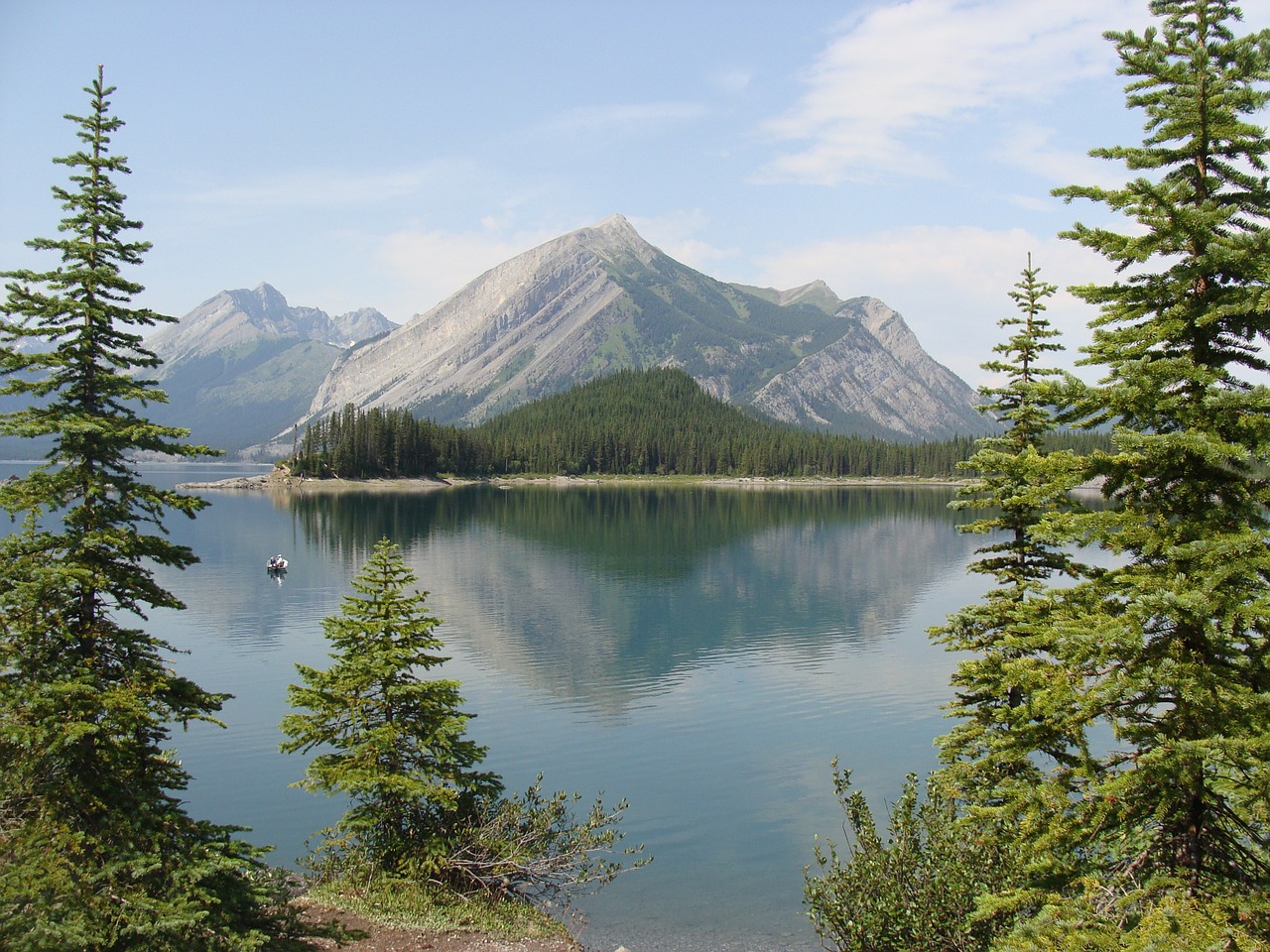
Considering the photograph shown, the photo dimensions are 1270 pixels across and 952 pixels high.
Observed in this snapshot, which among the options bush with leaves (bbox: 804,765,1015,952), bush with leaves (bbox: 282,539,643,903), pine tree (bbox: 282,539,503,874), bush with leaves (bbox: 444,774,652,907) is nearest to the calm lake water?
A: bush with leaves (bbox: 444,774,652,907)

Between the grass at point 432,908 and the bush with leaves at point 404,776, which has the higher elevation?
the bush with leaves at point 404,776

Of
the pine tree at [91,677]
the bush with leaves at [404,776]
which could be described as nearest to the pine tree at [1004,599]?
the bush with leaves at [404,776]

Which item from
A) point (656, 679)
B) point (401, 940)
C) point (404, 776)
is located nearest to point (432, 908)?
point (401, 940)

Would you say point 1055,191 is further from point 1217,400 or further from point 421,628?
point 421,628

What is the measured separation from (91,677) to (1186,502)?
66.8 ft

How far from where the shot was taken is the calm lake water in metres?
30.4

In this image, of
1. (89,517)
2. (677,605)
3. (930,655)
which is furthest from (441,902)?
(677,605)

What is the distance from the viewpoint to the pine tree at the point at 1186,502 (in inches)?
495

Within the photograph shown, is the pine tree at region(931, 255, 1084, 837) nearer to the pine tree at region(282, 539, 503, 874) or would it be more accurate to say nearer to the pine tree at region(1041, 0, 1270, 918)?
the pine tree at region(1041, 0, 1270, 918)

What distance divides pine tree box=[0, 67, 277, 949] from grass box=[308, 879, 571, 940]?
3375 mm

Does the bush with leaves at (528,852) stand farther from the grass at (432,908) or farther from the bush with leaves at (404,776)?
the grass at (432,908)

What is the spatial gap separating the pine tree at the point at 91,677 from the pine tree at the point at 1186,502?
16556 millimetres

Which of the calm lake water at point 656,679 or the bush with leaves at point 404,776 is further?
the calm lake water at point 656,679

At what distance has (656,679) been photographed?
2144 inches
